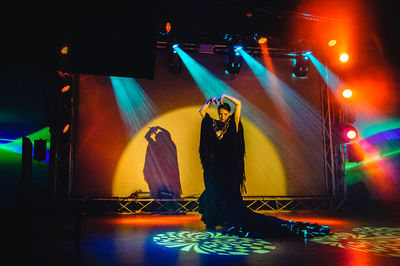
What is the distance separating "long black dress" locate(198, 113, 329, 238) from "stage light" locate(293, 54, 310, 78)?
13.4 ft

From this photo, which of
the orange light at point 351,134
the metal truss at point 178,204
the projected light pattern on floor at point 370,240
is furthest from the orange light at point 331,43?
the projected light pattern on floor at point 370,240

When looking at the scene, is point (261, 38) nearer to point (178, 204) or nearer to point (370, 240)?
point (178, 204)

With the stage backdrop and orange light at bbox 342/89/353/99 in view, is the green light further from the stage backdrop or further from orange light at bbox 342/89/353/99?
orange light at bbox 342/89/353/99

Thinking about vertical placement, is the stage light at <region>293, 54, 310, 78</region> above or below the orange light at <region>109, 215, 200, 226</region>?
above

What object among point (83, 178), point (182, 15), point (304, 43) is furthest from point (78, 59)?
point (304, 43)

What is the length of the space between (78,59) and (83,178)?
3.27 metres

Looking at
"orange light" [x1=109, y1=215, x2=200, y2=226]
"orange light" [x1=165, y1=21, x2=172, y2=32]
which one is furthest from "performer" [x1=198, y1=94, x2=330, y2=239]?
"orange light" [x1=165, y1=21, x2=172, y2=32]

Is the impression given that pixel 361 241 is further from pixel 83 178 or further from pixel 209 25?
pixel 83 178

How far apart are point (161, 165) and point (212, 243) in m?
4.15

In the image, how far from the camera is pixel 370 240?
141 inches

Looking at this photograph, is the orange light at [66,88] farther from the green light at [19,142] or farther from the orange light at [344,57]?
the orange light at [344,57]

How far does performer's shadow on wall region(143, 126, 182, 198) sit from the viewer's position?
7.30 meters

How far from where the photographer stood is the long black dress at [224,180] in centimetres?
405

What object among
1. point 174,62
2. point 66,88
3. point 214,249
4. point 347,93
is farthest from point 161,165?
point 347,93
